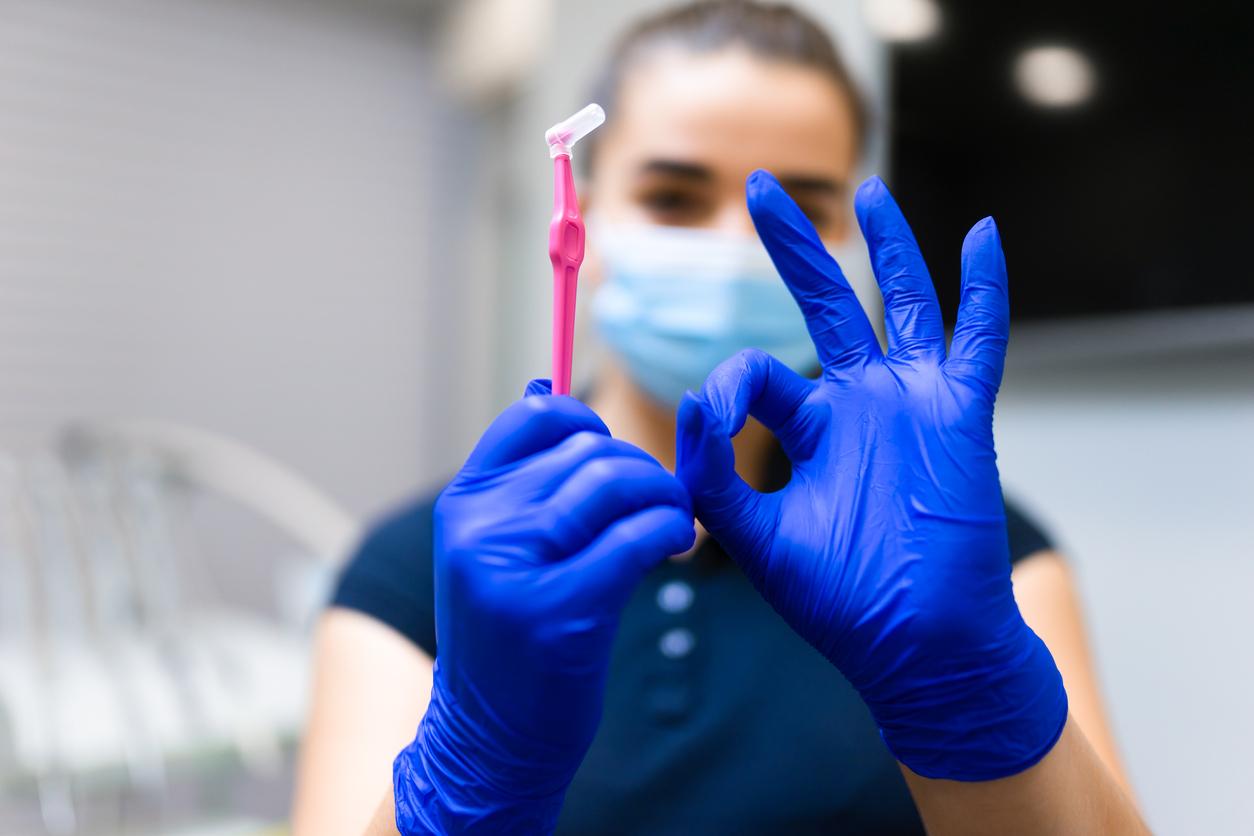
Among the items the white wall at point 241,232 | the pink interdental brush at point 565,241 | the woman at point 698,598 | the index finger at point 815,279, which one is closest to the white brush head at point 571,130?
the pink interdental brush at point 565,241

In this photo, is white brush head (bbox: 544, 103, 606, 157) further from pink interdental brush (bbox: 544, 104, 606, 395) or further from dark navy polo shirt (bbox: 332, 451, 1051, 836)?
dark navy polo shirt (bbox: 332, 451, 1051, 836)

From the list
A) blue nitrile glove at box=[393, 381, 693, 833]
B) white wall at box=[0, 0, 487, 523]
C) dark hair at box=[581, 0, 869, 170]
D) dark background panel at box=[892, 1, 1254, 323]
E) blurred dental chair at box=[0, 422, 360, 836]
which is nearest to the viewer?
blue nitrile glove at box=[393, 381, 693, 833]

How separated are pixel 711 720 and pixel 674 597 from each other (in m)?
0.11

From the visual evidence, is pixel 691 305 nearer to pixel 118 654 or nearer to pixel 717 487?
pixel 717 487

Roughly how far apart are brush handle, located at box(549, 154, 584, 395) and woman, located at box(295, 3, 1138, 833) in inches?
11.7

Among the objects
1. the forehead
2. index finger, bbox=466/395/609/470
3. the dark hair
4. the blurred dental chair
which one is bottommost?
the blurred dental chair

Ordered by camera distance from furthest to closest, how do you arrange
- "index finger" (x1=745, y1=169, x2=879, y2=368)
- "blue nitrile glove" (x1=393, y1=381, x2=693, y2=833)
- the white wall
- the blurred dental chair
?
the white wall < the blurred dental chair < "index finger" (x1=745, y1=169, x2=879, y2=368) < "blue nitrile glove" (x1=393, y1=381, x2=693, y2=833)

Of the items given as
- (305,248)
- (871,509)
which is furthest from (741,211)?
(305,248)

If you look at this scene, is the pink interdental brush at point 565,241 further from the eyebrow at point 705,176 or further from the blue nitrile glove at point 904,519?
the eyebrow at point 705,176

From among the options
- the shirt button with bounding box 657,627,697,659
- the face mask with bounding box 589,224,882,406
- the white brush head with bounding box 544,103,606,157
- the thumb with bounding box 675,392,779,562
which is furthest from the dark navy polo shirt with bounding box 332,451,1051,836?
the white brush head with bounding box 544,103,606,157

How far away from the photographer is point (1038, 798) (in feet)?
1.67

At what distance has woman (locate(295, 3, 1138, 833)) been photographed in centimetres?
72

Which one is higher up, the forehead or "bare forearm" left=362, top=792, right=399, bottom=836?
the forehead

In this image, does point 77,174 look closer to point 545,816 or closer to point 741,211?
point 741,211
